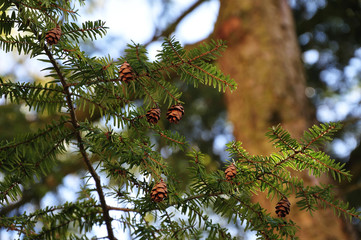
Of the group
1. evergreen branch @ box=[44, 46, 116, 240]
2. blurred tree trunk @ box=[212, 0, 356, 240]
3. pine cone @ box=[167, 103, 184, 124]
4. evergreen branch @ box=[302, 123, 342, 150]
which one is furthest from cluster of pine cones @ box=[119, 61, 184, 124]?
blurred tree trunk @ box=[212, 0, 356, 240]

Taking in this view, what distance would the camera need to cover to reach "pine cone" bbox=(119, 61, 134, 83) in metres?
0.70

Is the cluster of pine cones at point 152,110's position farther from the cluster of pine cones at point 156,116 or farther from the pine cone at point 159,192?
the pine cone at point 159,192

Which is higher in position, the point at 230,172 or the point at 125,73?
the point at 125,73

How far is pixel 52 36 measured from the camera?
68 centimetres

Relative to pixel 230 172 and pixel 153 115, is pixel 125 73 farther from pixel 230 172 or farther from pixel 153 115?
pixel 230 172

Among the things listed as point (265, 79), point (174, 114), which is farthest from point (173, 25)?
point (174, 114)

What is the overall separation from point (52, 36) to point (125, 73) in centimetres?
15

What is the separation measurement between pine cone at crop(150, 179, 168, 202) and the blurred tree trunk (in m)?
1.20

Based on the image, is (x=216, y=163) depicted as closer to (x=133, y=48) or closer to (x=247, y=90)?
(x=247, y=90)

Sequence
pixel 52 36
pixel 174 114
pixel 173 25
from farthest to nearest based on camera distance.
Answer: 1. pixel 173 25
2. pixel 174 114
3. pixel 52 36

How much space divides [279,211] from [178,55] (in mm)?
388

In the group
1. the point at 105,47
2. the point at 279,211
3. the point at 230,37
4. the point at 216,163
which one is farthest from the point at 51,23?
the point at 105,47

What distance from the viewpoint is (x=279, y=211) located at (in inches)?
30.3

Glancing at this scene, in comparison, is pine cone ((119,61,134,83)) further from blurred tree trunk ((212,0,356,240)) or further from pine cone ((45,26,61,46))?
blurred tree trunk ((212,0,356,240))
